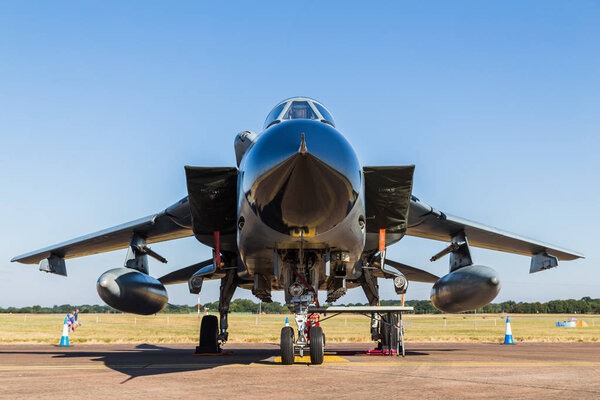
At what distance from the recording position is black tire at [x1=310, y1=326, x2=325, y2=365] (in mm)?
8125

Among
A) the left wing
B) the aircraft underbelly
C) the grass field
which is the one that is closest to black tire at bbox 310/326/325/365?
the aircraft underbelly

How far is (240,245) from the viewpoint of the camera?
26.9 ft

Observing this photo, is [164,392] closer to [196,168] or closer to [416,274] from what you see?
[196,168]

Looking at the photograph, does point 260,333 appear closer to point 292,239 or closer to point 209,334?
point 209,334

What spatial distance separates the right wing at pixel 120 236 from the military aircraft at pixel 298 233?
0.11ft

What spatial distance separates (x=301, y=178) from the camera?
621cm

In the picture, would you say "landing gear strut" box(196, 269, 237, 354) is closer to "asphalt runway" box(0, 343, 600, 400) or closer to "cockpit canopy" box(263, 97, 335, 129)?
"asphalt runway" box(0, 343, 600, 400)

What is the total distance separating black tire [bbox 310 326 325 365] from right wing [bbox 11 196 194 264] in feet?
17.3

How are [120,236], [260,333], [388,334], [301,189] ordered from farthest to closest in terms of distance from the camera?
[260,333] < [120,236] < [388,334] < [301,189]

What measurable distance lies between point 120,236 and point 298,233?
8019 millimetres

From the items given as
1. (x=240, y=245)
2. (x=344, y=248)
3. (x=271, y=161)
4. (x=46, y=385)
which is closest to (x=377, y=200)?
(x=344, y=248)

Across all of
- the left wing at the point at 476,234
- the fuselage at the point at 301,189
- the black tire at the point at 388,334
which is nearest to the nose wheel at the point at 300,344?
the fuselage at the point at 301,189

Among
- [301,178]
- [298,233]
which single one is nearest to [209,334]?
[298,233]

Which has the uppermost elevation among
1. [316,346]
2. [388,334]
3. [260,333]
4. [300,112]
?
[300,112]
